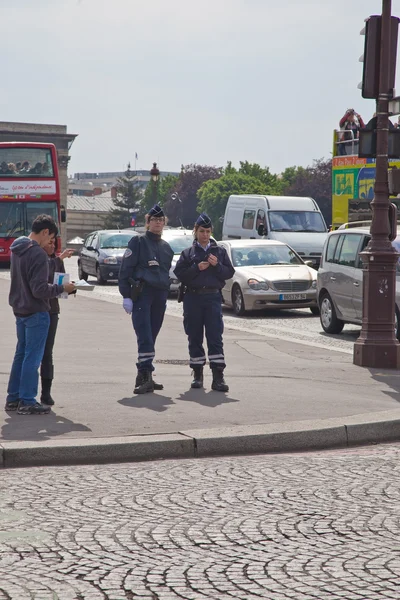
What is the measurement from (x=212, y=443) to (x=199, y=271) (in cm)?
275

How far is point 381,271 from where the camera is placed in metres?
12.2

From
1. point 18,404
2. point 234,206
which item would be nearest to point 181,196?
point 234,206

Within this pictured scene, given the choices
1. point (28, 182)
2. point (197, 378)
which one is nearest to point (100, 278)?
point (28, 182)

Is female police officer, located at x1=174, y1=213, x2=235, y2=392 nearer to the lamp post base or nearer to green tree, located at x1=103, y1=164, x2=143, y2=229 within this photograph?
the lamp post base

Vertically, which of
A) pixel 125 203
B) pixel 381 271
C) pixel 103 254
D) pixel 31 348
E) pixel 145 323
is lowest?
pixel 31 348

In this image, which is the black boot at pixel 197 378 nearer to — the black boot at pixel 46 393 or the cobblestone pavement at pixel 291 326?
the black boot at pixel 46 393

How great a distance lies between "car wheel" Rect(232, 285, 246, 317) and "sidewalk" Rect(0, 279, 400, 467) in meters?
7.12

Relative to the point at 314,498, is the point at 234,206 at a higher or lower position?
higher

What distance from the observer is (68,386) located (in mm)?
10242

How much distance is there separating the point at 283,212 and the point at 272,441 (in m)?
23.4

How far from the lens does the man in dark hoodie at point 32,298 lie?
844cm

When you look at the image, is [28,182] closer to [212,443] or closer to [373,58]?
[373,58]

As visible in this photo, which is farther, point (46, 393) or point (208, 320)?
point (208, 320)

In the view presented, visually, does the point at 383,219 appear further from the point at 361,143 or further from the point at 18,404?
the point at 18,404
